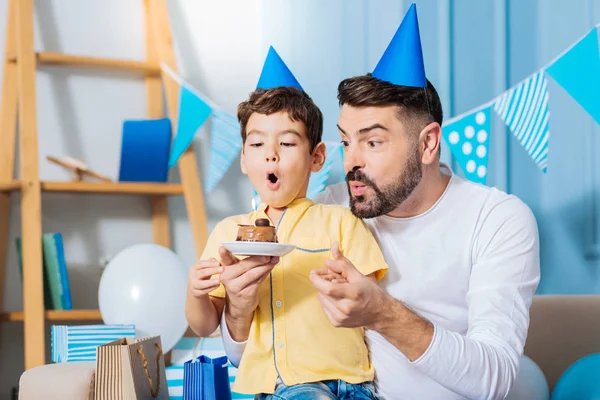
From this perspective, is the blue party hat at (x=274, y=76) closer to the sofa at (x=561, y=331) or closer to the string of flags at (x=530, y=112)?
the string of flags at (x=530, y=112)

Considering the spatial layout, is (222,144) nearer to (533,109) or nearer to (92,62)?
(92,62)

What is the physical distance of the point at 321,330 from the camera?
1.41 m

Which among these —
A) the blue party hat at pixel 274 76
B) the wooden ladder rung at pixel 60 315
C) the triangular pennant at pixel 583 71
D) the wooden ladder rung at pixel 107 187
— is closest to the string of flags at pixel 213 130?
the wooden ladder rung at pixel 107 187

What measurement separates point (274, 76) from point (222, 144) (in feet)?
3.78

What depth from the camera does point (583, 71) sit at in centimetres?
210

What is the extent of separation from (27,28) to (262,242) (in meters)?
1.91

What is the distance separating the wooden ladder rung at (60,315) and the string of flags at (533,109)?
4.59 feet

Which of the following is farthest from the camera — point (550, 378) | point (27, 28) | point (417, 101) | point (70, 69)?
point (70, 69)

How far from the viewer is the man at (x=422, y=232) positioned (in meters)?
1.46

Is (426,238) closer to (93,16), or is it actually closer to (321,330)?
(321,330)

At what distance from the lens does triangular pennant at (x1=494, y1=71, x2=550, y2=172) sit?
2223mm

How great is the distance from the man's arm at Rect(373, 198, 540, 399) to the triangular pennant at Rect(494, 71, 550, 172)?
691mm

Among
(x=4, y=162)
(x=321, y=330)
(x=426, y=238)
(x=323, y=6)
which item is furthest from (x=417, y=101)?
(x=4, y=162)

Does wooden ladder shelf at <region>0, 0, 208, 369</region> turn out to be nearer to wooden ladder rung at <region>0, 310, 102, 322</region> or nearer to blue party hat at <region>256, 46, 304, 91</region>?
wooden ladder rung at <region>0, 310, 102, 322</region>
